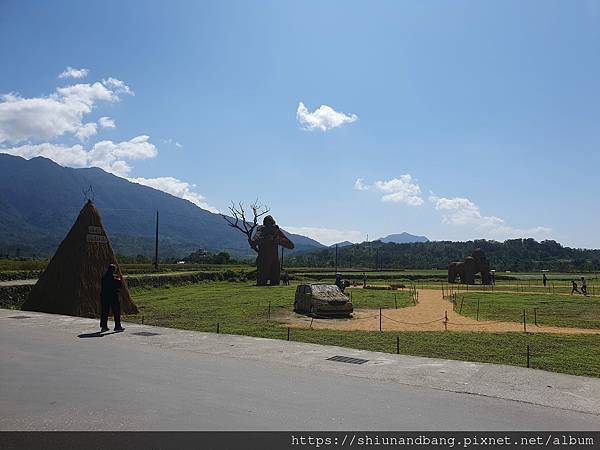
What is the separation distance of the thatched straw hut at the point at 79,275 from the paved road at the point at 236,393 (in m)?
7.69

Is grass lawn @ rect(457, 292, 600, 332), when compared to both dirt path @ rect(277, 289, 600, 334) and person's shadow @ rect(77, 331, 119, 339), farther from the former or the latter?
person's shadow @ rect(77, 331, 119, 339)

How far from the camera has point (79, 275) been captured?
18.2 m

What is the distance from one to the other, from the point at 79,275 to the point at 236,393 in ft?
45.3

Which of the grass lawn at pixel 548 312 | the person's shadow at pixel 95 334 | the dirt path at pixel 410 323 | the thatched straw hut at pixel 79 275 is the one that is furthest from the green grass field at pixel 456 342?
the grass lawn at pixel 548 312

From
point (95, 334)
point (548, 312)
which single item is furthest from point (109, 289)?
point (548, 312)

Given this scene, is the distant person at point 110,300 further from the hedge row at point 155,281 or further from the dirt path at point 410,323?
the hedge row at point 155,281

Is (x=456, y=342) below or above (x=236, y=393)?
below

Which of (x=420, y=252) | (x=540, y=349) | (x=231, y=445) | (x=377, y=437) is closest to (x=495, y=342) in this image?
(x=540, y=349)

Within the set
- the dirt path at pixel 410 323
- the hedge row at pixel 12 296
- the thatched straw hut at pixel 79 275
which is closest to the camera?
the dirt path at pixel 410 323

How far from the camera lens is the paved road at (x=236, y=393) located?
5555 mm

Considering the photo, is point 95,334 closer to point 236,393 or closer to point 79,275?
point 236,393

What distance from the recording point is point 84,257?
18719 millimetres

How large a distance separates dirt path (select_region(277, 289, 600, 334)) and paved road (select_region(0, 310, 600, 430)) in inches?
295

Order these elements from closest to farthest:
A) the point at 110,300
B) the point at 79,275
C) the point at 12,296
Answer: the point at 110,300, the point at 79,275, the point at 12,296
